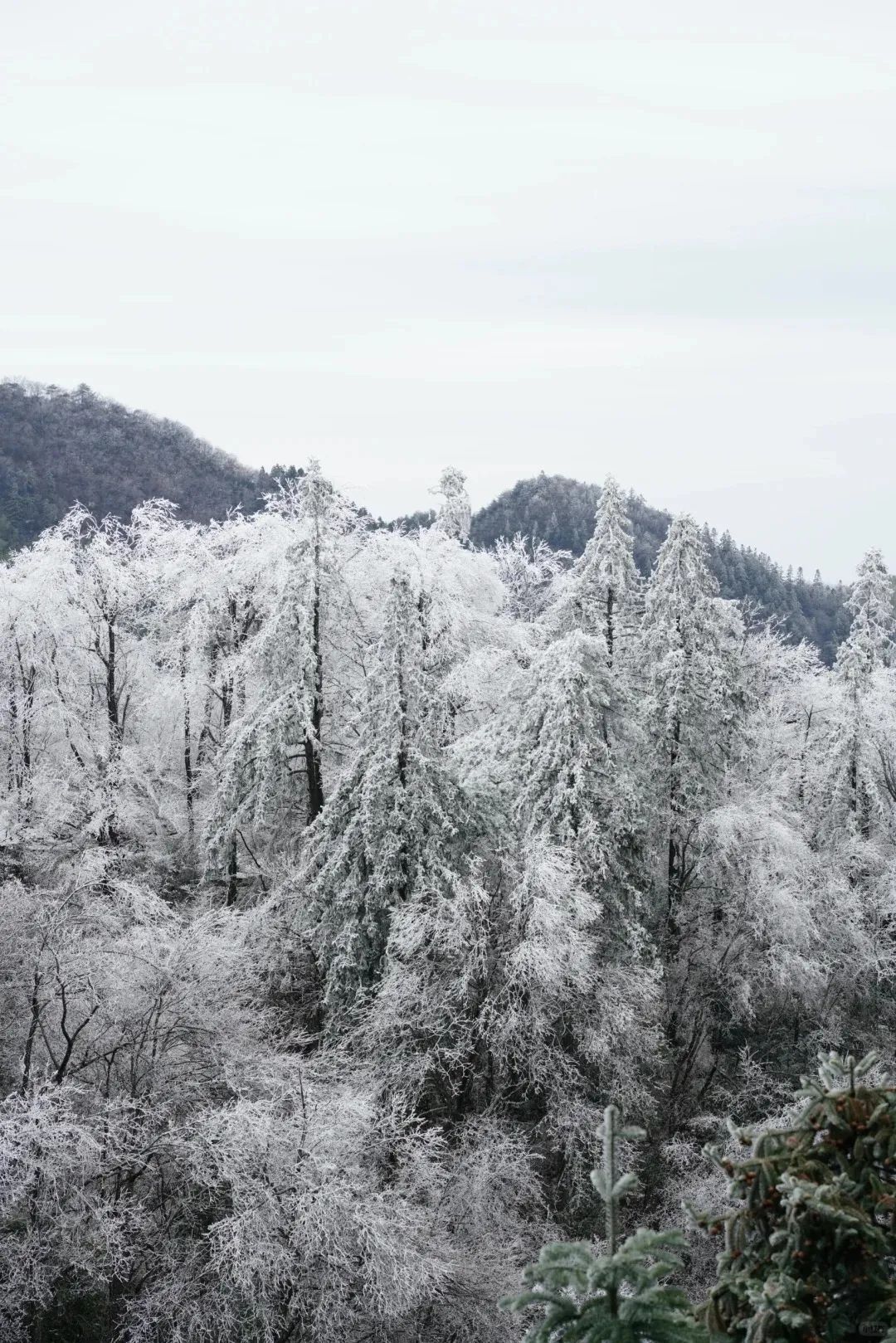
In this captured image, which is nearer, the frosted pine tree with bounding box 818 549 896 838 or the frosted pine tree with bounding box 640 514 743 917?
the frosted pine tree with bounding box 640 514 743 917

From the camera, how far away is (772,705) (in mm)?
32781

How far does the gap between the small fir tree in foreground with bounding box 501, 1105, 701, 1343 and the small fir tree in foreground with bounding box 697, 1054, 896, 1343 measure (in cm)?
31

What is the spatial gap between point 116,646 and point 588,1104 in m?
18.5

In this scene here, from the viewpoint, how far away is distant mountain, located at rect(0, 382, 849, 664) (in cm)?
9238

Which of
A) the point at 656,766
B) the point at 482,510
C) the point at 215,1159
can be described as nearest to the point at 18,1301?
the point at 215,1159

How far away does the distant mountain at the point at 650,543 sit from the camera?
121000 mm

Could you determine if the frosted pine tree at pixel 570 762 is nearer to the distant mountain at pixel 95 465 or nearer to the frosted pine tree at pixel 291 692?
the frosted pine tree at pixel 291 692

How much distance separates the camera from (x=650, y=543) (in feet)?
427

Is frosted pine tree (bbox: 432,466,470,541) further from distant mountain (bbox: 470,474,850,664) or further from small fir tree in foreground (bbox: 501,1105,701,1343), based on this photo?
distant mountain (bbox: 470,474,850,664)

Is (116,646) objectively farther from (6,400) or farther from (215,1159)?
(6,400)

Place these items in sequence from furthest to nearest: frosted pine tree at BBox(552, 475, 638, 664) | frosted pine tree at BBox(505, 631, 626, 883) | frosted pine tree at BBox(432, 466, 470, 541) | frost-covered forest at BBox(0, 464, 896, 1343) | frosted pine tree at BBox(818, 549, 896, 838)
Result: 1. frosted pine tree at BBox(432, 466, 470, 541)
2. frosted pine tree at BBox(552, 475, 638, 664)
3. frosted pine tree at BBox(818, 549, 896, 838)
4. frosted pine tree at BBox(505, 631, 626, 883)
5. frost-covered forest at BBox(0, 464, 896, 1343)

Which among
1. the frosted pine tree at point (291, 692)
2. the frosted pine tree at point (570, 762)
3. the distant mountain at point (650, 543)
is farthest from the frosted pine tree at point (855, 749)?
the distant mountain at point (650, 543)

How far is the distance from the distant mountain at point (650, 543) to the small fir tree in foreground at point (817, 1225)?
366ft

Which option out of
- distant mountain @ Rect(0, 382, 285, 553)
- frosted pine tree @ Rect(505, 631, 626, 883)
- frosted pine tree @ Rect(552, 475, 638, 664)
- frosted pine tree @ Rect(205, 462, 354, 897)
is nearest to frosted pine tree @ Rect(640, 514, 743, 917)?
frosted pine tree @ Rect(552, 475, 638, 664)
